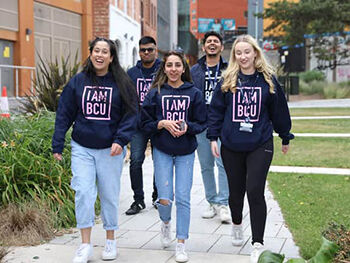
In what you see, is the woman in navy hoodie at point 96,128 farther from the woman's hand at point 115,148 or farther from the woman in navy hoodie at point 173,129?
the woman in navy hoodie at point 173,129

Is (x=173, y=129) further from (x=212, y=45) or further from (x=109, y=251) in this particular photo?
(x=212, y=45)

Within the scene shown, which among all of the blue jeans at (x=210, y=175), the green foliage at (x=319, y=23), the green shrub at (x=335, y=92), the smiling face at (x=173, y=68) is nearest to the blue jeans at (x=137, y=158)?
the blue jeans at (x=210, y=175)

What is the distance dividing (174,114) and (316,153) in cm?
662

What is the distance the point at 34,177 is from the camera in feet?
19.7

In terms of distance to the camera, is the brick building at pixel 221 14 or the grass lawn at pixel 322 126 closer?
the grass lawn at pixel 322 126

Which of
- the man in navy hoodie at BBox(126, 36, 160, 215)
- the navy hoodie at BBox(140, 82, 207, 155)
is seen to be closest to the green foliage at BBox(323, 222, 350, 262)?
the navy hoodie at BBox(140, 82, 207, 155)

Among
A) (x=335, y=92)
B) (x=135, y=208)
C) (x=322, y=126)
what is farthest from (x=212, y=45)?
(x=335, y=92)

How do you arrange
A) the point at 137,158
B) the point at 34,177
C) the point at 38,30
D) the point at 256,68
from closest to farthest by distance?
the point at 256,68 < the point at 34,177 < the point at 137,158 < the point at 38,30

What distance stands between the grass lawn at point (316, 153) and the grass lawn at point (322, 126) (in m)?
1.79

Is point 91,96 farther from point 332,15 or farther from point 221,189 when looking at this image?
point 332,15

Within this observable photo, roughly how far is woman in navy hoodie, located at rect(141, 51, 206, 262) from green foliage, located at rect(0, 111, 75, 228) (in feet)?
4.23

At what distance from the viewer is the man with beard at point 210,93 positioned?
6.12m

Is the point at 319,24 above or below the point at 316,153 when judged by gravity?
above

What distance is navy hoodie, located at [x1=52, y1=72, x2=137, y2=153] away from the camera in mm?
4754
